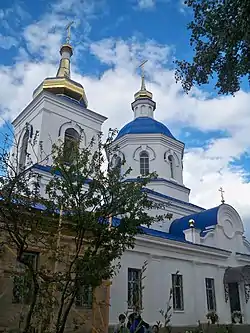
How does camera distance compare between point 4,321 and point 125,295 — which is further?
point 125,295

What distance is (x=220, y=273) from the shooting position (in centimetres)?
1845

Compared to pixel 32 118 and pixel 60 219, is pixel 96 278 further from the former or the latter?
pixel 32 118

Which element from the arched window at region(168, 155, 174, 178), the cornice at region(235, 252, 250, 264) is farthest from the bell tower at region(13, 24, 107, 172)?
the cornice at region(235, 252, 250, 264)

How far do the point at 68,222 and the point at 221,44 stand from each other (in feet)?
16.8

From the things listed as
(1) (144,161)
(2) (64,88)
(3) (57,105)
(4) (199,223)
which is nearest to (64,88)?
(2) (64,88)

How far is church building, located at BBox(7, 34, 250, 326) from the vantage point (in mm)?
15367

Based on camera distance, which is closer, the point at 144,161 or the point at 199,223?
the point at 199,223

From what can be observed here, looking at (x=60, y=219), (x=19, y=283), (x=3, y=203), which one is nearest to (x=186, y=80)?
(x=60, y=219)

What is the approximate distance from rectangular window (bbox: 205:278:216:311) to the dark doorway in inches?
52.5

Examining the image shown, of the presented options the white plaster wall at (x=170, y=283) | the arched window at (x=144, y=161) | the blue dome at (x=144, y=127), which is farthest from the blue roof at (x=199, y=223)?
the blue dome at (x=144, y=127)

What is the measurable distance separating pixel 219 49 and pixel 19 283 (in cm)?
657

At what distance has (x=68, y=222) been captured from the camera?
772cm

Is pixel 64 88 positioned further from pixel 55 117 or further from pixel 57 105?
pixel 55 117

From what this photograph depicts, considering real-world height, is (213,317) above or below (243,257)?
below
